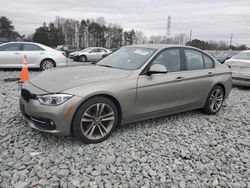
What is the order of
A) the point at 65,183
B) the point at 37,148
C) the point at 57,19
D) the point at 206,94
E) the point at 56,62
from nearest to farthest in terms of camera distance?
1. the point at 65,183
2. the point at 37,148
3. the point at 206,94
4. the point at 56,62
5. the point at 57,19

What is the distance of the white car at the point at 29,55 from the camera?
33.5 ft

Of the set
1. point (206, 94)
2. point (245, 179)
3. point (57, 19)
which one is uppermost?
point (57, 19)

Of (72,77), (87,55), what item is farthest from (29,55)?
(87,55)

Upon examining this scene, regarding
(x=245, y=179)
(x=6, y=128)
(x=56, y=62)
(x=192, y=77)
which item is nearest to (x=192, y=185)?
(x=245, y=179)

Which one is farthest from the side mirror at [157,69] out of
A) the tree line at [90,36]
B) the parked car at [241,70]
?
the tree line at [90,36]

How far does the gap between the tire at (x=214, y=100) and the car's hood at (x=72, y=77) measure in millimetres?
2217

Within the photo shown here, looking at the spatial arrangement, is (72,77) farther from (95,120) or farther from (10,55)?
(10,55)

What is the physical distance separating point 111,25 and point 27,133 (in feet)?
234

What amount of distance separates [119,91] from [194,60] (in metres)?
2.10

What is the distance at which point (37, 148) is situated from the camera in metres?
3.36

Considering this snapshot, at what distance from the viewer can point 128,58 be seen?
174 inches

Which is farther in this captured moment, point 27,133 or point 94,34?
point 94,34

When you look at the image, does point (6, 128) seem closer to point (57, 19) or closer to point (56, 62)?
point (56, 62)

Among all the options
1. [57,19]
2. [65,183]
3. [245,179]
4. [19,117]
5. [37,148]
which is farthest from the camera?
[57,19]
